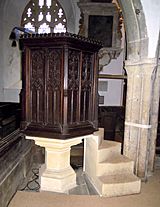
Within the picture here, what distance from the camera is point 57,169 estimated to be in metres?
2.81

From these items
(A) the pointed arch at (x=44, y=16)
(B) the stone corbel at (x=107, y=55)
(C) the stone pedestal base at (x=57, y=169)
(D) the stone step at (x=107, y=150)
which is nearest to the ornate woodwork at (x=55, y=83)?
(C) the stone pedestal base at (x=57, y=169)

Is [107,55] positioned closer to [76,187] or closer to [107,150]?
[107,150]

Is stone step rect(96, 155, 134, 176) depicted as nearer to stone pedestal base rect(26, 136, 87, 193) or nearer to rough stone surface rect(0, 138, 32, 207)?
stone pedestal base rect(26, 136, 87, 193)

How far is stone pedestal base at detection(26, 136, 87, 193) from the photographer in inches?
106

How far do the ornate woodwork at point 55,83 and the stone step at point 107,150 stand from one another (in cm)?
33

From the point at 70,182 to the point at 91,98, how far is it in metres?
1.09

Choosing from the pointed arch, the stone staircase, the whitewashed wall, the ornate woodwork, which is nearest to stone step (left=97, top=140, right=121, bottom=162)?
the stone staircase

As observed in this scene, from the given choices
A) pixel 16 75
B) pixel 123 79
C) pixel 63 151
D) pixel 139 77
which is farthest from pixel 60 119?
pixel 16 75

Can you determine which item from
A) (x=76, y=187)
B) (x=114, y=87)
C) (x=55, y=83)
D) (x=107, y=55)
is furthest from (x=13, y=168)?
(x=107, y=55)

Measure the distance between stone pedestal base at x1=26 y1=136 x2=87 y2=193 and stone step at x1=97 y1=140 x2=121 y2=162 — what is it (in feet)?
1.02

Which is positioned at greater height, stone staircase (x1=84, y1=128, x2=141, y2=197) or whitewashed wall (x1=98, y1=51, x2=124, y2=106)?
whitewashed wall (x1=98, y1=51, x2=124, y2=106)

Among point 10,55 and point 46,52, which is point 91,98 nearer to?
point 46,52

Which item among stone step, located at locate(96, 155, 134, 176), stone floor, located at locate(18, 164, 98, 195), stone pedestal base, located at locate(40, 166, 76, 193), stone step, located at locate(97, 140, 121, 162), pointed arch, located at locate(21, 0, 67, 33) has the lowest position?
stone floor, located at locate(18, 164, 98, 195)

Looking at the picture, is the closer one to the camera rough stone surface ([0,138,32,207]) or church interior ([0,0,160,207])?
rough stone surface ([0,138,32,207])
